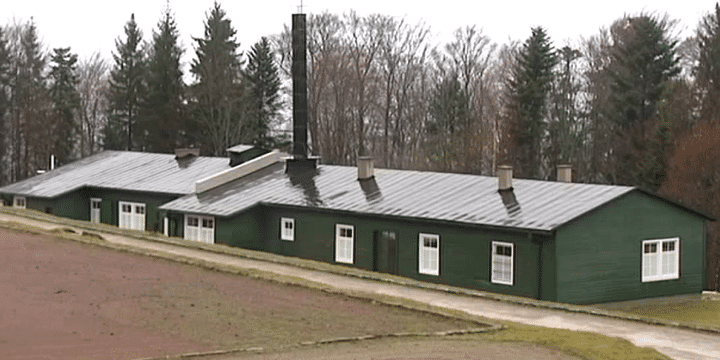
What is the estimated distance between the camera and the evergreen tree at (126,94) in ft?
253

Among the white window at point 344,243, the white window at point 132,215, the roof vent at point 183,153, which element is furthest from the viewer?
the roof vent at point 183,153

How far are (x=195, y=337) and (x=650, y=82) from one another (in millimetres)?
46607

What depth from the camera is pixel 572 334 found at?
20.4 metres

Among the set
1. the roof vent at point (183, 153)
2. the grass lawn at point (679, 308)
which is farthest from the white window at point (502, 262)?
the roof vent at point (183, 153)

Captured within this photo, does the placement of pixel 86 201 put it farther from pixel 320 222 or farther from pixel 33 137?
pixel 33 137

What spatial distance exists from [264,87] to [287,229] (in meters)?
40.9

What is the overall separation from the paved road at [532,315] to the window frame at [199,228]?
6387mm

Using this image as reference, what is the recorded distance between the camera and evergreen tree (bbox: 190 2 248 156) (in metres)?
73.8

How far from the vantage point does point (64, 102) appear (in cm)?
7688

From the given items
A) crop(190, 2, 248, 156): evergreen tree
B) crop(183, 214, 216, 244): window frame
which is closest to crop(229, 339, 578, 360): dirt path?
crop(183, 214, 216, 244): window frame

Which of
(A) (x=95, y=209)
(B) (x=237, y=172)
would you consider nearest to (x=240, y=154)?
(B) (x=237, y=172)

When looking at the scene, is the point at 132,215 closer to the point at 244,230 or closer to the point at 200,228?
the point at 200,228

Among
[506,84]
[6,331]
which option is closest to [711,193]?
[506,84]

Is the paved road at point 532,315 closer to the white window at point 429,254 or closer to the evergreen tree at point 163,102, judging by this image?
the white window at point 429,254
